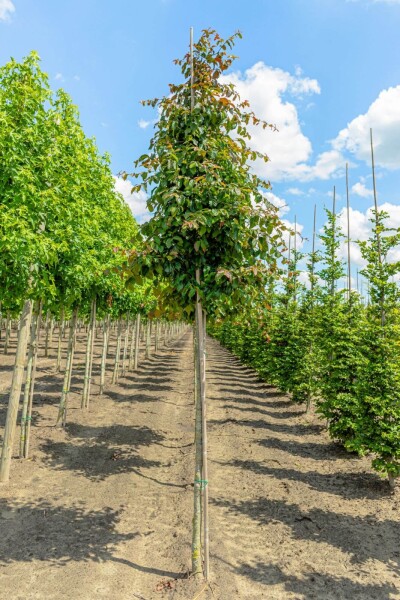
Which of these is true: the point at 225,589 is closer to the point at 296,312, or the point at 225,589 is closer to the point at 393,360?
the point at 393,360

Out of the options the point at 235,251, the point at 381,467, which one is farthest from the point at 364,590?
the point at 235,251

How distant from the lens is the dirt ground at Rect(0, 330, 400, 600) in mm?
4695

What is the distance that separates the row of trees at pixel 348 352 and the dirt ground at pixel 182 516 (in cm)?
101

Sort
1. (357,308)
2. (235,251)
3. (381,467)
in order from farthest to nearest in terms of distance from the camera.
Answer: (357,308) → (381,467) → (235,251)

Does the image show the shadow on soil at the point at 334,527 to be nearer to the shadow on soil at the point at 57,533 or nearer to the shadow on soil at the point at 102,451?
the shadow on soil at the point at 102,451

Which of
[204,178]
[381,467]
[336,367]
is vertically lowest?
[381,467]

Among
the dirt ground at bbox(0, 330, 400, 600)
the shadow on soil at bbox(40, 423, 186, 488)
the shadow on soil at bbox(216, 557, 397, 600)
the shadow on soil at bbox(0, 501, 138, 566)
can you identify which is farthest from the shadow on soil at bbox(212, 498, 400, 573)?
the shadow on soil at bbox(0, 501, 138, 566)

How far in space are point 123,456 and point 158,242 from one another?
6.27 metres

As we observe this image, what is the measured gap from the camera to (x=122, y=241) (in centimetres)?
1314

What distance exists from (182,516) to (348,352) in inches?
248

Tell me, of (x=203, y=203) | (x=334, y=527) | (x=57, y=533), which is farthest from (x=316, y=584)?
(x=203, y=203)

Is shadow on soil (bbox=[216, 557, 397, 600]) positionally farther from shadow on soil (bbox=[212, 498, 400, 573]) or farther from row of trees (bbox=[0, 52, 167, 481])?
row of trees (bbox=[0, 52, 167, 481])

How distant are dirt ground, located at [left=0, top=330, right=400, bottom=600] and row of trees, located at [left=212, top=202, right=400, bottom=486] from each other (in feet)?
3.31

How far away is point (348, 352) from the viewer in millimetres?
10500
